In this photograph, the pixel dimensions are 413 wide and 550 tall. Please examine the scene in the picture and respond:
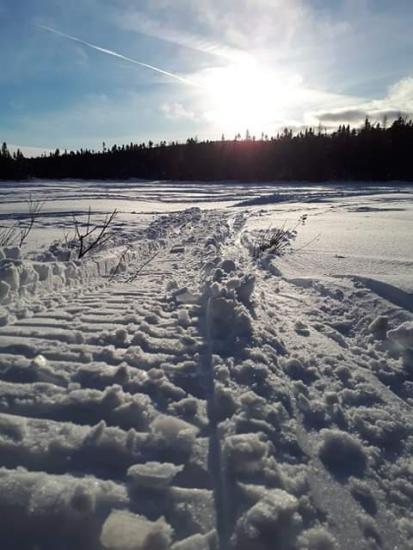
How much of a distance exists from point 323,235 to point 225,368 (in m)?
5.65

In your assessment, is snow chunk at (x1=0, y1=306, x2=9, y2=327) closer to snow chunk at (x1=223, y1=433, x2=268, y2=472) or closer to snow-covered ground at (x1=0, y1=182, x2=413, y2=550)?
snow-covered ground at (x1=0, y1=182, x2=413, y2=550)

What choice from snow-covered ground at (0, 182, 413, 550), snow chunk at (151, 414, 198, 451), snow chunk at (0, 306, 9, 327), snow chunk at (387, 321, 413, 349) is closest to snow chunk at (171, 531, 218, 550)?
snow-covered ground at (0, 182, 413, 550)

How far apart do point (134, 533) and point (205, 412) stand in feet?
2.39

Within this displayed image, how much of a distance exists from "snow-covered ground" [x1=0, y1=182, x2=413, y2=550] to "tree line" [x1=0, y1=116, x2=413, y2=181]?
34.9 meters

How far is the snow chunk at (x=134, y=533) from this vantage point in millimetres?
1292

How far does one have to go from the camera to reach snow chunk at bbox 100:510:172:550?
129 cm

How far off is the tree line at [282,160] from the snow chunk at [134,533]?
122 ft

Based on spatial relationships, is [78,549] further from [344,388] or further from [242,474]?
[344,388]

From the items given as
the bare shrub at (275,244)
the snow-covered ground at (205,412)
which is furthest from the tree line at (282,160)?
the snow-covered ground at (205,412)

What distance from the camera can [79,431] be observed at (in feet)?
5.77

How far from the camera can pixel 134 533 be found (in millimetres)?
1316

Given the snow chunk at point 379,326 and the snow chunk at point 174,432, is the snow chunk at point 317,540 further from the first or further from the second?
the snow chunk at point 379,326

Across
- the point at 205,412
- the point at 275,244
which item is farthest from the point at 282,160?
the point at 205,412

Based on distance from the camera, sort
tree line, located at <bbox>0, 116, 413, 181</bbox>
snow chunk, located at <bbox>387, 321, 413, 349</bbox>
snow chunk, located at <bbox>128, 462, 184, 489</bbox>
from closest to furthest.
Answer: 1. snow chunk, located at <bbox>128, 462, 184, 489</bbox>
2. snow chunk, located at <bbox>387, 321, 413, 349</bbox>
3. tree line, located at <bbox>0, 116, 413, 181</bbox>
